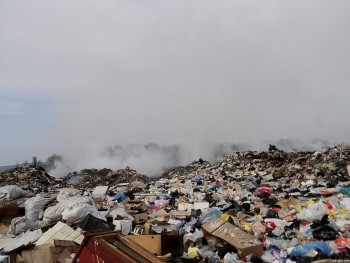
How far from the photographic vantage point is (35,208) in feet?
19.1

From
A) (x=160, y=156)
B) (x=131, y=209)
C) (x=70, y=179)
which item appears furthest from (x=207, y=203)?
(x=160, y=156)

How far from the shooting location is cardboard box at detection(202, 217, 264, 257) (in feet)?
14.7

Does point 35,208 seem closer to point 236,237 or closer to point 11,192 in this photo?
point 11,192

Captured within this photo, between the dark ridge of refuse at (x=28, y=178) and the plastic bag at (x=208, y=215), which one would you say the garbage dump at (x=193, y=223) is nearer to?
the plastic bag at (x=208, y=215)

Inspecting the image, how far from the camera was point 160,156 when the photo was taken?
66.0 ft

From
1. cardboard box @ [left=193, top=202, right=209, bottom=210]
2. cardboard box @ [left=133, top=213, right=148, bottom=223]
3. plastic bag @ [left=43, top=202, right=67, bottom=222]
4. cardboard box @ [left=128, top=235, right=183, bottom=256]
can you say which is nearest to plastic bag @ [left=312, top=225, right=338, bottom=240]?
cardboard box @ [left=128, top=235, right=183, bottom=256]

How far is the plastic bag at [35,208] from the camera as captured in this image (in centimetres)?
575

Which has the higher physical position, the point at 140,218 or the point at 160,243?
the point at 160,243

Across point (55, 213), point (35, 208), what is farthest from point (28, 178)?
point (55, 213)

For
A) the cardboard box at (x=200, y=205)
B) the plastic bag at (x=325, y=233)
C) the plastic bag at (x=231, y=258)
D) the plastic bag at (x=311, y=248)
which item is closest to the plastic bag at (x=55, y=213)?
the plastic bag at (x=231, y=258)

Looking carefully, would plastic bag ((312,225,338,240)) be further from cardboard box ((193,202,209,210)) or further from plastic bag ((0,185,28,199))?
plastic bag ((0,185,28,199))

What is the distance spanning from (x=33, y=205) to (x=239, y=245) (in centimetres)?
336

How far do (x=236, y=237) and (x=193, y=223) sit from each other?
3.95 ft

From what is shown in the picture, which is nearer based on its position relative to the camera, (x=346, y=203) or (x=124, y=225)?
(x=124, y=225)
